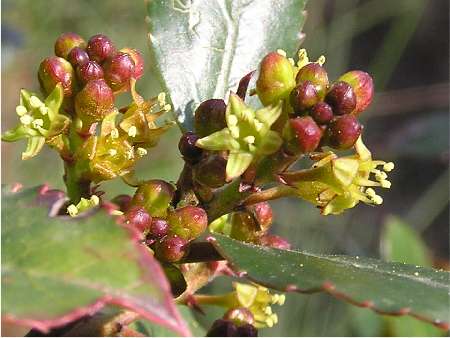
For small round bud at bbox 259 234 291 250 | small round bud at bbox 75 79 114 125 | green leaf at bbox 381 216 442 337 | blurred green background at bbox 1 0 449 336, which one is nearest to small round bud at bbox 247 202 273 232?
small round bud at bbox 259 234 291 250

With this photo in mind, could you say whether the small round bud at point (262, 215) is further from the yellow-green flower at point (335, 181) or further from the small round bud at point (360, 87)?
the small round bud at point (360, 87)

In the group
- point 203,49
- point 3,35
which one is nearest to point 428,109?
point 3,35

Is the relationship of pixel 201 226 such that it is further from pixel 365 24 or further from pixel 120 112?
pixel 365 24

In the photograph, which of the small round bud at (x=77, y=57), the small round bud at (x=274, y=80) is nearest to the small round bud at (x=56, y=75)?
the small round bud at (x=77, y=57)

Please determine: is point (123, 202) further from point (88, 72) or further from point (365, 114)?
point (365, 114)

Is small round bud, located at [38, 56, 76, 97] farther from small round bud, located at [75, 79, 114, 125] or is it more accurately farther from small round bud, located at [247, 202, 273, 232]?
small round bud, located at [247, 202, 273, 232]

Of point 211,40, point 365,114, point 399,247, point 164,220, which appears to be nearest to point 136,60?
point 211,40
